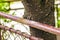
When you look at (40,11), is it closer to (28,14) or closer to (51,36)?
(28,14)

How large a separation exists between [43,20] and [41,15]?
0.08m

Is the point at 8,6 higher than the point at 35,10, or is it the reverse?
the point at 35,10

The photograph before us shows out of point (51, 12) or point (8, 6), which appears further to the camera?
point (8, 6)

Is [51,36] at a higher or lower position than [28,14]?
lower

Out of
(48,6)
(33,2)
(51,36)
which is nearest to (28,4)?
(33,2)

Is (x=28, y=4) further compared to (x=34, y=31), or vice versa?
(x=34, y=31)

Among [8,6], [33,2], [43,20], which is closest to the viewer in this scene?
[33,2]

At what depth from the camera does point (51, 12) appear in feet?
8.46

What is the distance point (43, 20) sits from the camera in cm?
255

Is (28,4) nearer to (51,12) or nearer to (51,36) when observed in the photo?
(51,12)

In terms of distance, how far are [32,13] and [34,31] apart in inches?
9.7

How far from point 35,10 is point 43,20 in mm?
190

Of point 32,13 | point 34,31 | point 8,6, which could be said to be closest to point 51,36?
point 34,31

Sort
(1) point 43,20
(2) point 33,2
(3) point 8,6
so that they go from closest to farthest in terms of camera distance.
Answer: (2) point 33,2
(1) point 43,20
(3) point 8,6
